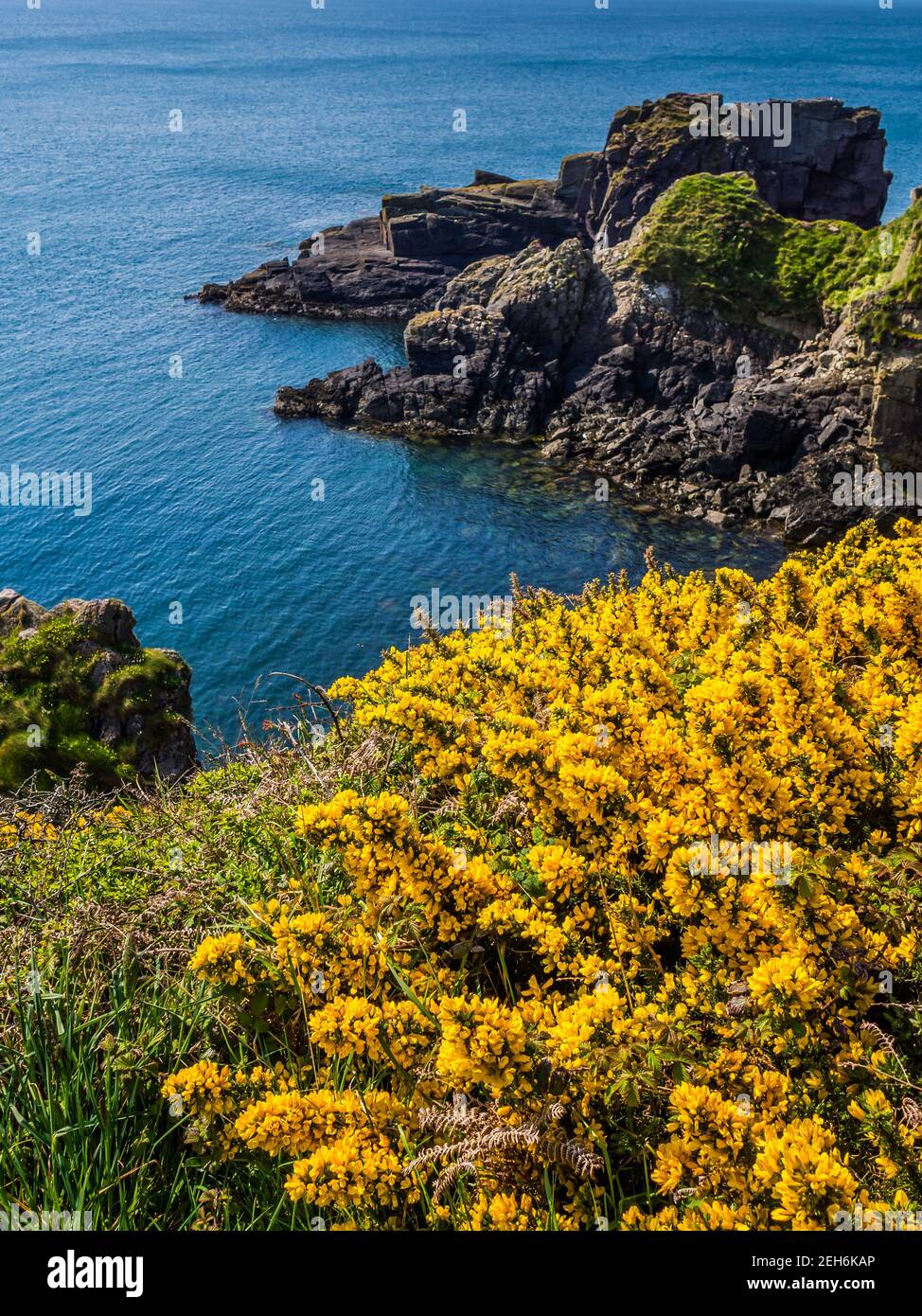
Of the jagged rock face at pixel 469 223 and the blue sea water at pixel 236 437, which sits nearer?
the blue sea water at pixel 236 437

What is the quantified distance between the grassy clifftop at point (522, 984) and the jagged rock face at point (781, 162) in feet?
232

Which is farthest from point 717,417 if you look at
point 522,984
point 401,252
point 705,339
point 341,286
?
point 522,984

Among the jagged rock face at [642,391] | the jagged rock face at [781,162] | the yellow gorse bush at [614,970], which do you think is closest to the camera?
the yellow gorse bush at [614,970]

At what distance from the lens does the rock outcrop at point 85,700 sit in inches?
803

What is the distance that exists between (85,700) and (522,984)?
1810cm

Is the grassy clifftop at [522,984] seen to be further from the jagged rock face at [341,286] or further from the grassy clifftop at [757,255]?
the jagged rock face at [341,286]

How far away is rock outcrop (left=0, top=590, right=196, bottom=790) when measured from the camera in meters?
20.4

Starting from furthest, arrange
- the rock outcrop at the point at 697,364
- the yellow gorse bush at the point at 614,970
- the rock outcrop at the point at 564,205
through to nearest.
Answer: the rock outcrop at the point at 564,205
the rock outcrop at the point at 697,364
the yellow gorse bush at the point at 614,970

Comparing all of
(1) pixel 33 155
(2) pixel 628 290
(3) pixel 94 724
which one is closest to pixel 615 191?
(2) pixel 628 290

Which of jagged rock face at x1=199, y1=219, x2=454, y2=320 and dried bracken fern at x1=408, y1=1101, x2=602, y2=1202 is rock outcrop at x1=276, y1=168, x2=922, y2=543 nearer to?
jagged rock face at x1=199, y1=219, x2=454, y2=320

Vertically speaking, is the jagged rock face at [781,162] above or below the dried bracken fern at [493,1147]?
above

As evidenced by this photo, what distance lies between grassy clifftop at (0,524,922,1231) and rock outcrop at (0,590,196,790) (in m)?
14.5

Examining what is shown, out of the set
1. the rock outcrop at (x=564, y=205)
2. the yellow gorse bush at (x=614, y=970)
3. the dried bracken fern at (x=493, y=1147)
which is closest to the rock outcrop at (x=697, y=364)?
the rock outcrop at (x=564, y=205)
